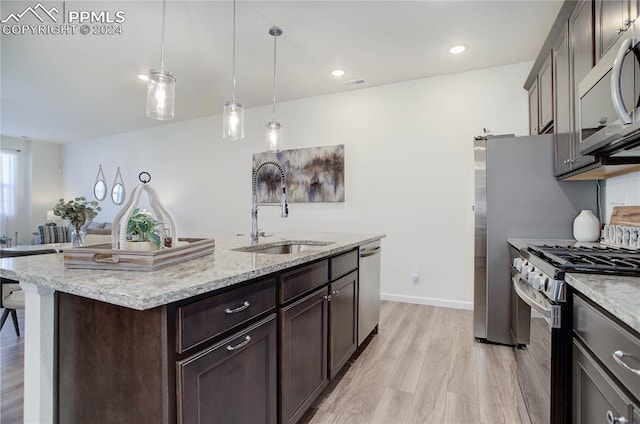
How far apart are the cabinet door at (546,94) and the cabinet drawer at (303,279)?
2.26 m

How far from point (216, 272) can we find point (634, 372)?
1.21 metres

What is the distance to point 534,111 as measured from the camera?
10.2 ft

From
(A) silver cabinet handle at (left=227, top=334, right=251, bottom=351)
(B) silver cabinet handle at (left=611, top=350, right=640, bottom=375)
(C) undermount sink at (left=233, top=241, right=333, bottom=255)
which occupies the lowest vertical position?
(A) silver cabinet handle at (left=227, top=334, right=251, bottom=351)

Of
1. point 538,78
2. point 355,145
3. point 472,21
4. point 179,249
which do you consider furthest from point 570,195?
point 179,249

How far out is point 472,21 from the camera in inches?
107

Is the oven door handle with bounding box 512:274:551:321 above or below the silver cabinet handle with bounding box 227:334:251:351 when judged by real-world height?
above

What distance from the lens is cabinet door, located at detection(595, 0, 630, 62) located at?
1.47 metres

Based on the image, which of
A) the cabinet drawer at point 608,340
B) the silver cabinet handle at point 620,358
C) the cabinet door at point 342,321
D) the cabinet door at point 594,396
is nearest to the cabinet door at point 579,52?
the cabinet drawer at point 608,340

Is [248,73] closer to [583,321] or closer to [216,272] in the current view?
[216,272]

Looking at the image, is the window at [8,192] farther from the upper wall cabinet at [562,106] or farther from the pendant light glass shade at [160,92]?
the upper wall cabinet at [562,106]

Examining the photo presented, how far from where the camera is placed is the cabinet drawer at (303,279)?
4.76 ft

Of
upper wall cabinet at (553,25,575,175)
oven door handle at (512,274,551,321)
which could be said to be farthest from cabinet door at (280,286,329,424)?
upper wall cabinet at (553,25,575,175)

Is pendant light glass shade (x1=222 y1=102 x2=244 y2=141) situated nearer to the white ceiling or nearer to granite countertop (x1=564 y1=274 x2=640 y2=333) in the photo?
the white ceiling

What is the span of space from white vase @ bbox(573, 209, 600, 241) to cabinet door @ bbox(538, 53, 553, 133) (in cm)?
82
